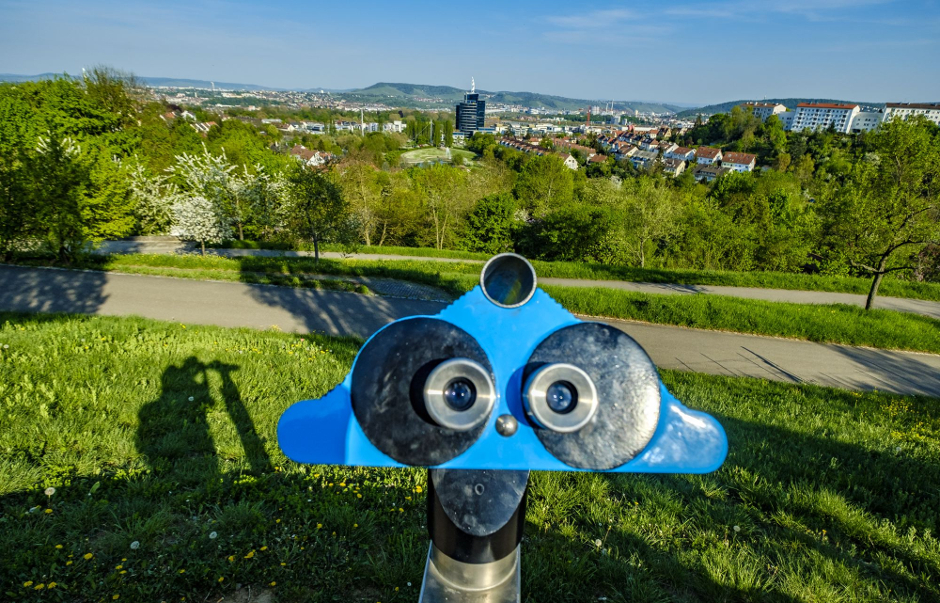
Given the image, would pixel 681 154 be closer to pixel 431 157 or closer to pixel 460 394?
pixel 431 157

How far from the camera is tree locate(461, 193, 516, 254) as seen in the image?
42.3 m

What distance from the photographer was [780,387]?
437 inches

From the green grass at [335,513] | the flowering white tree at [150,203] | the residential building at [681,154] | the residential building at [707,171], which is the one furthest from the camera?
the residential building at [681,154]

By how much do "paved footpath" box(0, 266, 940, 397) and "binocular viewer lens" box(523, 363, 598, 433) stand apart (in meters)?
12.8

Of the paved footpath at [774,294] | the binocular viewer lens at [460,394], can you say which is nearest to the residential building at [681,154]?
the paved footpath at [774,294]

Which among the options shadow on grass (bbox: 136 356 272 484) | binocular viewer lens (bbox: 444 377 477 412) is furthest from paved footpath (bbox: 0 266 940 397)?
binocular viewer lens (bbox: 444 377 477 412)

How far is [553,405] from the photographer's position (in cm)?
131

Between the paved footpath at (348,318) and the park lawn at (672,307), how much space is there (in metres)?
0.44

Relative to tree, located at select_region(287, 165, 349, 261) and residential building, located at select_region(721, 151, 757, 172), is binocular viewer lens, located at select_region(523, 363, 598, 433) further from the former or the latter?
residential building, located at select_region(721, 151, 757, 172)

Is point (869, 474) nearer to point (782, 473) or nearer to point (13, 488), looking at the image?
point (782, 473)

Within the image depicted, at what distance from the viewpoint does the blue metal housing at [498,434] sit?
4.49ft

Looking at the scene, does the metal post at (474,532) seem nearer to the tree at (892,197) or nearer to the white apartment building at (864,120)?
the tree at (892,197)

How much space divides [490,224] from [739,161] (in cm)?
11042

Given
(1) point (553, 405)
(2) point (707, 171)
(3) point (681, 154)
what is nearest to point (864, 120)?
(3) point (681, 154)
